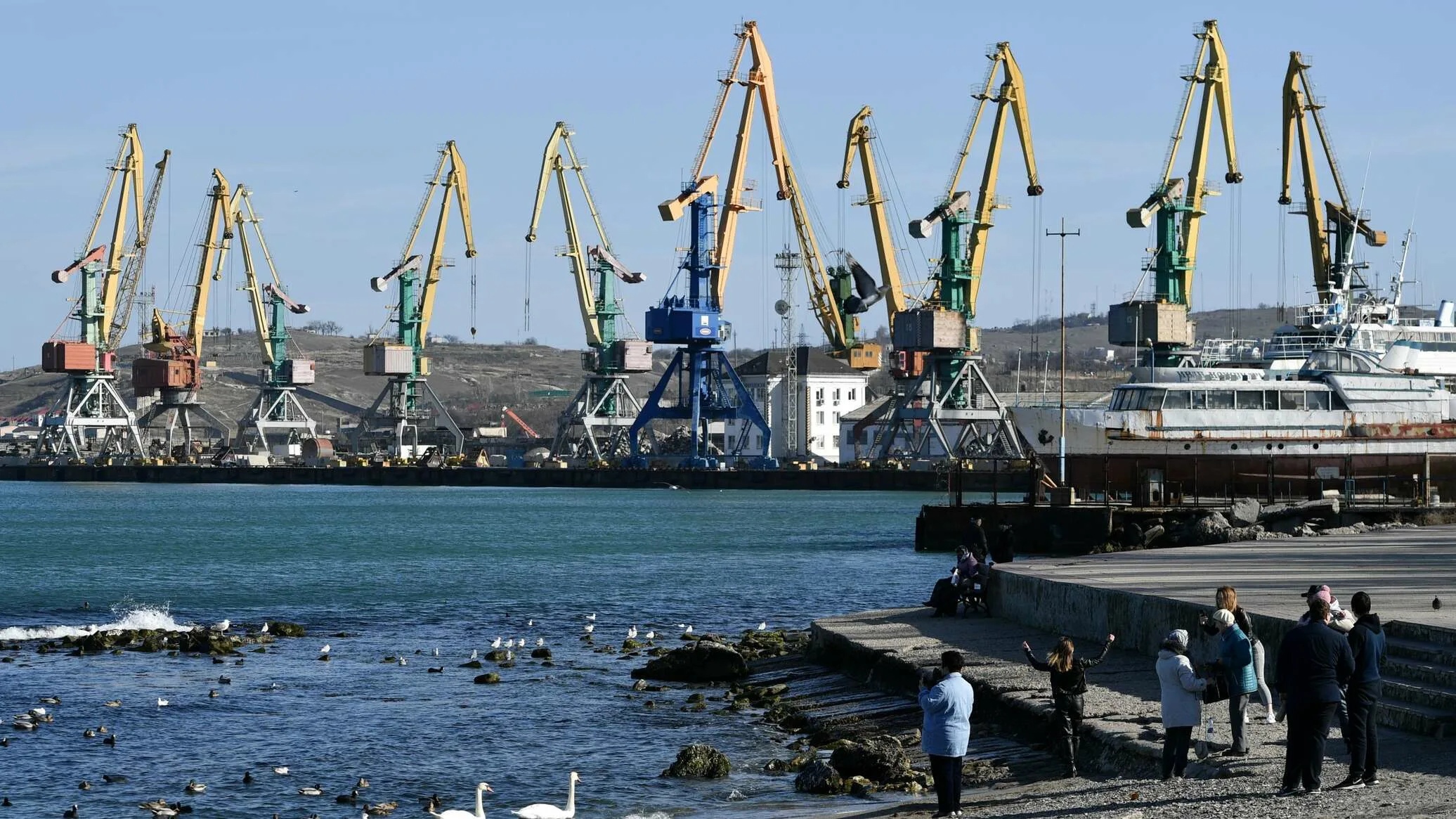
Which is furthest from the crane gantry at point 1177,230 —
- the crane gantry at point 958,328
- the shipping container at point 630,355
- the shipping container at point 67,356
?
the shipping container at point 67,356

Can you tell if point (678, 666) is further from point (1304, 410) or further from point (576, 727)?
point (1304, 410)

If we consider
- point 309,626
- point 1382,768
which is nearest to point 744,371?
point 309,626

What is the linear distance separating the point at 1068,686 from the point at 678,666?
12.6 metres

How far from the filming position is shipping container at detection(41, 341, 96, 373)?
141 meters

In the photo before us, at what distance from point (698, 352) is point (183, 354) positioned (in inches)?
1976

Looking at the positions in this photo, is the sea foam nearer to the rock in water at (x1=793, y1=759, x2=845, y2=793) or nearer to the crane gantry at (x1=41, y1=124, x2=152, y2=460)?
the rock in water at (x1=793, y1=759, x2=845, y2=793)

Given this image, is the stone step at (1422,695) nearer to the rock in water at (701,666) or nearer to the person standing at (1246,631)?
the person standing at (1246,631)

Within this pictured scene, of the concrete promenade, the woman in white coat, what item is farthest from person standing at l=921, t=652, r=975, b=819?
the woman in white coat

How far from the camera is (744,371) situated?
158 meters

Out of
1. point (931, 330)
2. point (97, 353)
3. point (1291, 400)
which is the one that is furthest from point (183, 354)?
point (1291, 400)

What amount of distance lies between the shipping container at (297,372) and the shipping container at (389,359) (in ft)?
38.6

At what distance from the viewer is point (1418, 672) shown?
55.3 ft

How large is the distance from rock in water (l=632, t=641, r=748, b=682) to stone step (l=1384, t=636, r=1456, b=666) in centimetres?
1125

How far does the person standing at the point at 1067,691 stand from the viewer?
611 inches
